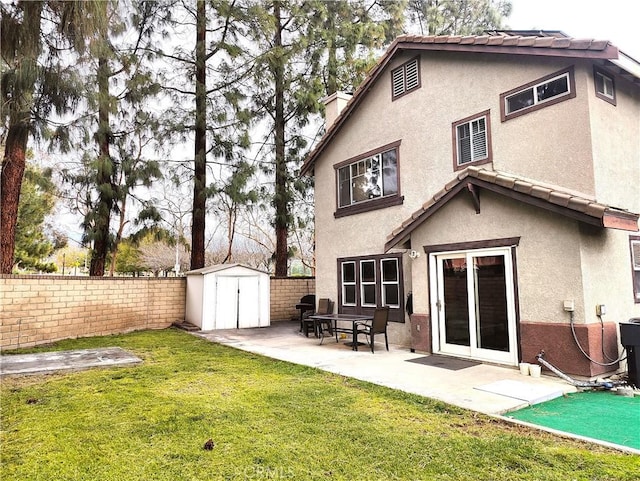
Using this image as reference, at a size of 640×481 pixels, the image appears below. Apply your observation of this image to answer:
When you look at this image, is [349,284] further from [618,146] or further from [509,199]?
[618,146]

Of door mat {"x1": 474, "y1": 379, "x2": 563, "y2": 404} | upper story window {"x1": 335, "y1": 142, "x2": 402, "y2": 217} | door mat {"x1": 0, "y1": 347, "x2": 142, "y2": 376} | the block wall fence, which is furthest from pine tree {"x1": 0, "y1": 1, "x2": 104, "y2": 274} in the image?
door mat {"x1": 474, "y1": 379, "x2": 563, "y2": 404}

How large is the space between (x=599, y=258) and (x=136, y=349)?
10.2 metres

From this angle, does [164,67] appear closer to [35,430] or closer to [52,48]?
[52,48]

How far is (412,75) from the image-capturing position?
419 inches

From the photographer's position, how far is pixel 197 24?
1772cm

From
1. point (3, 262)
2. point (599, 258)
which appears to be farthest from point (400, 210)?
point (3, 262)

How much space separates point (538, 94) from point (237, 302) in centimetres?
1095

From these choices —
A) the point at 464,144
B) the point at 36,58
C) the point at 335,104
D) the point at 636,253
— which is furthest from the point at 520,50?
the point at 36,58

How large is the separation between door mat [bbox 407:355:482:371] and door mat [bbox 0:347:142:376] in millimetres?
5860

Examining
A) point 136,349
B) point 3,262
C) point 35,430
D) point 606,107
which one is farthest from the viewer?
→ point 3,262

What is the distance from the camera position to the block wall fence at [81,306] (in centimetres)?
1024

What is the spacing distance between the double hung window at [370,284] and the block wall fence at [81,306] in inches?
222

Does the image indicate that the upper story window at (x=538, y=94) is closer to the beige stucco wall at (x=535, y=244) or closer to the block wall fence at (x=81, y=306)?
the beige stucco wall at (x=535, y=244)

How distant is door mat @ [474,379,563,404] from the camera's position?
554 cm
